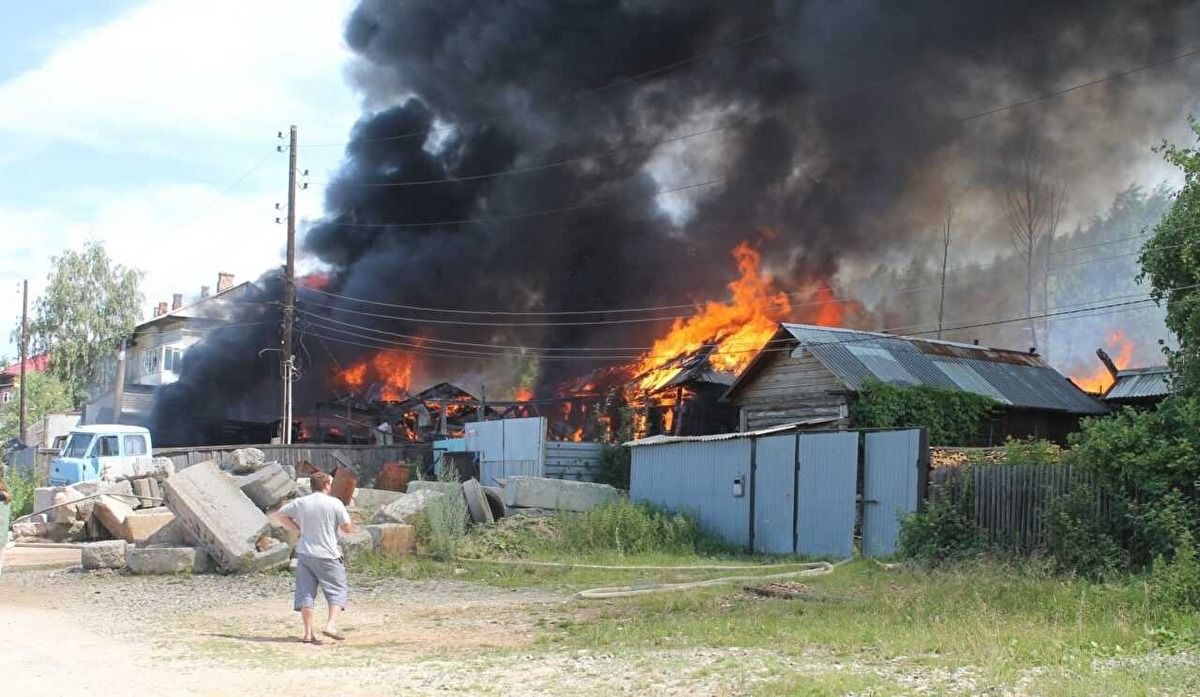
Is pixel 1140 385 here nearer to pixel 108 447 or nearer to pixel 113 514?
pixel 113 514

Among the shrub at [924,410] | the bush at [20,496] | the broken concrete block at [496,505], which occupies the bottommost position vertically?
the bush at [20,496]

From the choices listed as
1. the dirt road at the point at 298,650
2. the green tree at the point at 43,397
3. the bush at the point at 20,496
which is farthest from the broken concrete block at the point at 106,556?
the green tree at the point at 43,397

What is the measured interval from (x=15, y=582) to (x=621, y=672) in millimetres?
11448

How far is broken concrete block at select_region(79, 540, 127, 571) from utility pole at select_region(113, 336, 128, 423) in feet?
116

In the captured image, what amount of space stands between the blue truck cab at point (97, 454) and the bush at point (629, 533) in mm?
13727

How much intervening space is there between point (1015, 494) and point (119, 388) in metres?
44.1

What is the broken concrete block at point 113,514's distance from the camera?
2006cm

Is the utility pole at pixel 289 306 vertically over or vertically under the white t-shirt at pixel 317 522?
over

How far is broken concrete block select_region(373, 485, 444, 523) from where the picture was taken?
19.0 metres

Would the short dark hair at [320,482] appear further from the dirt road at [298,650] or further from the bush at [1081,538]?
the bush at [1081,538]

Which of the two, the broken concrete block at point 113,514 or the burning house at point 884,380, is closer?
the broken concrete block at point 113,514

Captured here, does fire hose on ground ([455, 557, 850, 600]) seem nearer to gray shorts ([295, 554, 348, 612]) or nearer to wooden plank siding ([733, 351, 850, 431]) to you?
gray shorts ([295, 554, 348, 612])

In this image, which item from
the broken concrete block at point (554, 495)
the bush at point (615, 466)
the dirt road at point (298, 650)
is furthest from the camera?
the bush at point (615, 466)

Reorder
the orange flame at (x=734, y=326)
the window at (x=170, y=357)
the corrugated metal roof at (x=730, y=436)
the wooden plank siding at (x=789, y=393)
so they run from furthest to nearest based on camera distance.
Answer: the window at (x=170, y=357) → the orange flame at (x=734, y=326) → the wooden plank siding at (x=789, y=393) → the corrugated metal roof at (x=730, y=436)
